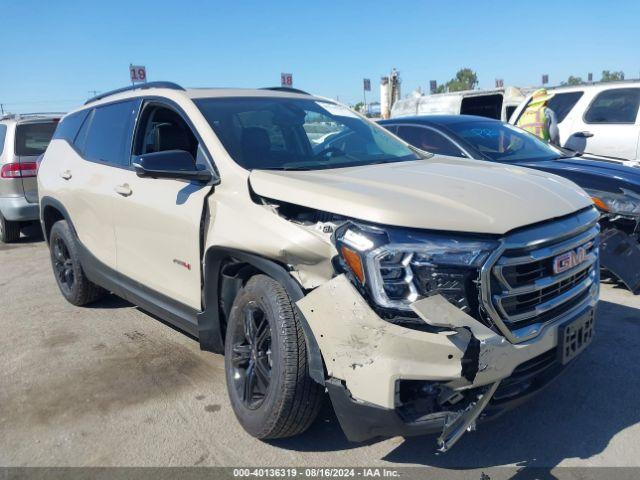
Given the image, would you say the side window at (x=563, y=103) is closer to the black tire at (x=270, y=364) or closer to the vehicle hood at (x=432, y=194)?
the vehicle hood at (x=432, y=194)

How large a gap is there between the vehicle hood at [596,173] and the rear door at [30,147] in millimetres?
6631

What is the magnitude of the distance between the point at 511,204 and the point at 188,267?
6.24 ft

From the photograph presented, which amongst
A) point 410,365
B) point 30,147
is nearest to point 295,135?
point 410,365

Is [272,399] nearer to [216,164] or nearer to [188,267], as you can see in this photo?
[188,267]

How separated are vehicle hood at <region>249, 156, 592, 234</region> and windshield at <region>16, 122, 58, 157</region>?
6599mm

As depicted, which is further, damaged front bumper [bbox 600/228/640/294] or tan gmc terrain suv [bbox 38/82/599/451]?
damaged front bumper [bbox 600/228/640/294]

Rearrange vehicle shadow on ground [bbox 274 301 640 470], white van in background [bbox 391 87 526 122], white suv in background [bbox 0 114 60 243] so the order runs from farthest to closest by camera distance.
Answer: white van in background [bbox 391 87 526 122] < white suv in background [bbox 0 114 60 243] < vehicle shadow on ground [bbox 274 301 640 470]

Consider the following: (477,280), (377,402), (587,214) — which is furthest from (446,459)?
(587,214)

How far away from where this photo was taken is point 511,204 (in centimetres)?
265

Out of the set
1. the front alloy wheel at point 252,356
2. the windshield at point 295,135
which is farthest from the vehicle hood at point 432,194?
the front alloy wheel at point 252,356

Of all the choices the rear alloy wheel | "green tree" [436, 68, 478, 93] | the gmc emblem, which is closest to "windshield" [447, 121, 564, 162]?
the gmc emblem

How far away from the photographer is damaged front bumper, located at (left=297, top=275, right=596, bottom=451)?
90.9 inches

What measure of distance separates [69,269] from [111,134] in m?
1.57

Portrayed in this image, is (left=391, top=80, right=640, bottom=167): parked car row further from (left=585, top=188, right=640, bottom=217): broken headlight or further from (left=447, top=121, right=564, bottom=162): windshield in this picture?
(left=585, top=188, right=640, bottom=217): broken headlight
